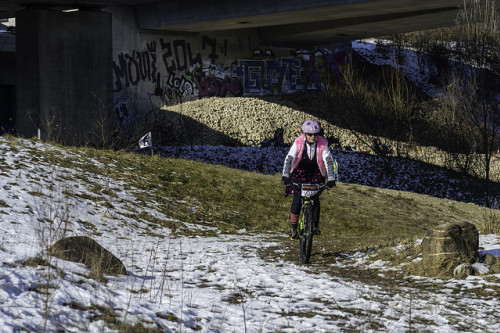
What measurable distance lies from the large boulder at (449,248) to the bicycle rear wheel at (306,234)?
158 centimetres

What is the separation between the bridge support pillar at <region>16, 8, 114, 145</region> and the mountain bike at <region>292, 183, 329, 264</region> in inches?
626

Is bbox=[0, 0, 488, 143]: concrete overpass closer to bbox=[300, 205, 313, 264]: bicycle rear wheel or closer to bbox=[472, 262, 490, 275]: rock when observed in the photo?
bbox=[300, 205, 313, 264]: bicycle rear wheel

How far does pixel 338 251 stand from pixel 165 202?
5.66 meters

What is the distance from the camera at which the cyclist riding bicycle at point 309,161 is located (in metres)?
9.46

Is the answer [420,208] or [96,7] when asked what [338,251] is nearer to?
[420,208]

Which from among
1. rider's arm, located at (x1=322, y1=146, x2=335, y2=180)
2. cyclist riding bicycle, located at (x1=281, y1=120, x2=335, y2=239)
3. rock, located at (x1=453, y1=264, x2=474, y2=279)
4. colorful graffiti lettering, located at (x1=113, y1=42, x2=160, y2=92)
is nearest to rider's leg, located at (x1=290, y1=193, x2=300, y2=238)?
cyclist riding bicycle, located at (x1=281, y1=120, x2=335, y2=239)

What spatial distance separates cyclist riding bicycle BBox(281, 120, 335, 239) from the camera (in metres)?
9.46

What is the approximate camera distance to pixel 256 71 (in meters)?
42.5

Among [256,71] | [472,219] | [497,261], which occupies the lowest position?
[472,219]

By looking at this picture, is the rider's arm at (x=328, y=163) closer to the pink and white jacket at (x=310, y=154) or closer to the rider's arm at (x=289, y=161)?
the pink and white jacket at (x=310, y=154)

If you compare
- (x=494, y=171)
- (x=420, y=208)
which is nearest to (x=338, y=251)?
(x=420, y=208)

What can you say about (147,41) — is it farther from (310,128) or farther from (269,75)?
(310,128)

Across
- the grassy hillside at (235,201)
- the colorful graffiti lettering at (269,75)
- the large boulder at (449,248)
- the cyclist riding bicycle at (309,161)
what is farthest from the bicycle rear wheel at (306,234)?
the colorful graffiti lettering at (269,75)

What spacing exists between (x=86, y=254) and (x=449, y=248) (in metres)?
4.54
